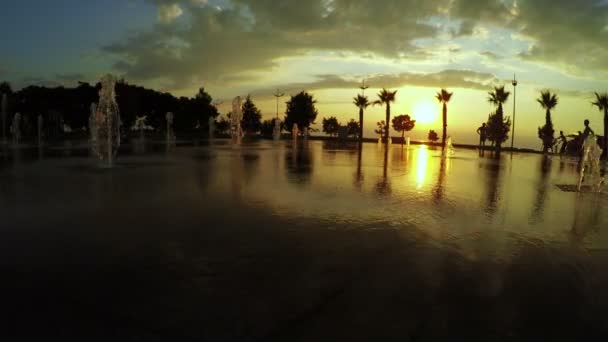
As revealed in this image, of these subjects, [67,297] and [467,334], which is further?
[67,297]

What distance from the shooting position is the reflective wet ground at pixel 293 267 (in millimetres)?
4082

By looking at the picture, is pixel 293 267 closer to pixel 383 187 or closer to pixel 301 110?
pixel 383 187

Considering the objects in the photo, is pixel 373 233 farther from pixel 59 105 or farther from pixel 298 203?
pixel 59 105

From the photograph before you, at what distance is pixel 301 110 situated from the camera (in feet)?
262

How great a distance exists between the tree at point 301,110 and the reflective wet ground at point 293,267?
228 ft

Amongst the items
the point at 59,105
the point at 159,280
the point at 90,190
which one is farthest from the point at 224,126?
the point at 159,280

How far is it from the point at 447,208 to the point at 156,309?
814 cm

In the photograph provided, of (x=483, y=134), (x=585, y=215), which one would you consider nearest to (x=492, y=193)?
(x=585, y=215)

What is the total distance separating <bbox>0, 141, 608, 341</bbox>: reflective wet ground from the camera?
4082mm

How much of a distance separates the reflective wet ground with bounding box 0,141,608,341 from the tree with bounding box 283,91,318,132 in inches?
2741

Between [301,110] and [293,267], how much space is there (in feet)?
248

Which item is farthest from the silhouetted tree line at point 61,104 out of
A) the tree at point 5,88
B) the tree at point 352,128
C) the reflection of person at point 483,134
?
the reflection of person at point 483,134

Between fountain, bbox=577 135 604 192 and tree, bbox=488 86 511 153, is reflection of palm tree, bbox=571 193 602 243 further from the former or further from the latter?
tree, bbox=488 86 511 153

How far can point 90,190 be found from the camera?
1150 cm
